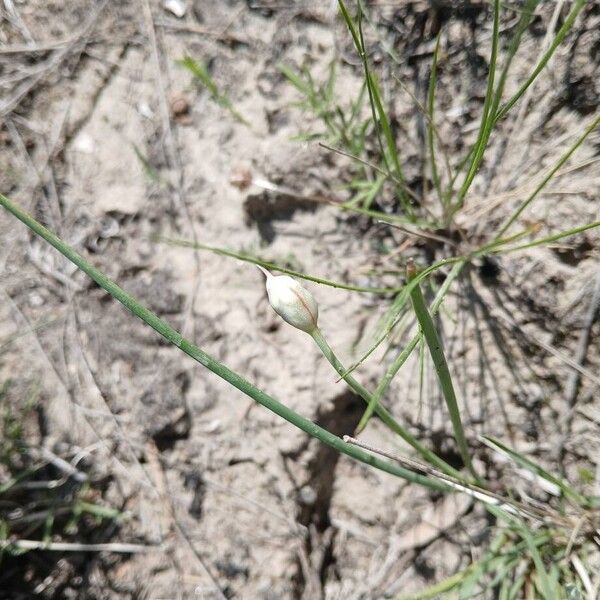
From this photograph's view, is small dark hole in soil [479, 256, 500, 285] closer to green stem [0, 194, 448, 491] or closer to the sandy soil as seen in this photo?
the sandy soil

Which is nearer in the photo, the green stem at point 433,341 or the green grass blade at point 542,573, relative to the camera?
the green stem at point 433,341

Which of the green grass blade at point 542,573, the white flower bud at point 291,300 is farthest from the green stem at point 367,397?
the green grass blade at point 542,573

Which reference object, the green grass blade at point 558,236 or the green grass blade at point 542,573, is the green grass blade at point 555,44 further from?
the green grass blade at point 542,573

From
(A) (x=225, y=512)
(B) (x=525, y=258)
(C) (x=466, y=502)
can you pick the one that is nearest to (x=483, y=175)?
(B) (x=525, y=258)

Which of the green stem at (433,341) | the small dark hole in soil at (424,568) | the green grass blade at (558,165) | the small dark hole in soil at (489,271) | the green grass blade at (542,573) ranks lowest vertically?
the small dark hole in soil at (424,568)

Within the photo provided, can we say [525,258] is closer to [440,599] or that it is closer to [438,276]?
[438,276]

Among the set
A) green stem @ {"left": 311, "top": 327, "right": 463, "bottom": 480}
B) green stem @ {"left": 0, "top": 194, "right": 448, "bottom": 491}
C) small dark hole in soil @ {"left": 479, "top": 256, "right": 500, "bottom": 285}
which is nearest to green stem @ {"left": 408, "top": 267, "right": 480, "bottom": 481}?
green stem @ {"left": 311, "top": 327, "right": 463, "bottom": 480}

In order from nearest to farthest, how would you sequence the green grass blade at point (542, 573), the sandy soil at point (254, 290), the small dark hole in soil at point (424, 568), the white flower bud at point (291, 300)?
the white flower bud at point (291, 300) → the green grass blade at point (542, 573) → the sandy soil at point (254, 290) → the small dark hole in soil at point (424, 568)
